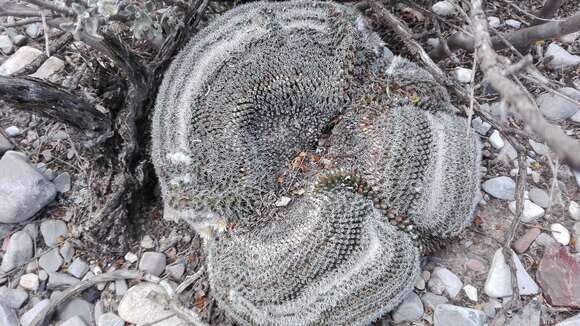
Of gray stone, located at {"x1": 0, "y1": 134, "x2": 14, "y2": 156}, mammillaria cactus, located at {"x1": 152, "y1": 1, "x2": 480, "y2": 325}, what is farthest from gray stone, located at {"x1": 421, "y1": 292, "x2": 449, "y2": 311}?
gray stone, located at {"x1": 0, "y1": 134, "x2": 14, "y2": 156}

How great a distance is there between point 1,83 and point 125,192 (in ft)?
2.46

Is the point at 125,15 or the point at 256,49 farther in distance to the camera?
the point at 256,49

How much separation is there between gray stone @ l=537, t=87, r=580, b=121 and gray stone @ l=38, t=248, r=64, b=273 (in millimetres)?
2559

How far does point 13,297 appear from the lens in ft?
8.69

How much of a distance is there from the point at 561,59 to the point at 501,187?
0.88 metres

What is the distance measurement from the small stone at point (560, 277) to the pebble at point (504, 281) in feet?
0.18

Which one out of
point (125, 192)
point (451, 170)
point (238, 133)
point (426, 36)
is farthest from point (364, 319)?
point (426, 36)

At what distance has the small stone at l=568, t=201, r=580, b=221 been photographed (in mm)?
2596

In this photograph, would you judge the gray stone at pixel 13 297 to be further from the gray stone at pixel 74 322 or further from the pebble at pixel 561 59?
the pebble at pixel 561 59

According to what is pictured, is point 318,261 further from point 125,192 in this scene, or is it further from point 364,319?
point 125,192

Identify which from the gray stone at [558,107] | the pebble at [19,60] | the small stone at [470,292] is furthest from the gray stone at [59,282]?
the gray stone at [558,107]

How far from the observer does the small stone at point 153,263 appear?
106 inches

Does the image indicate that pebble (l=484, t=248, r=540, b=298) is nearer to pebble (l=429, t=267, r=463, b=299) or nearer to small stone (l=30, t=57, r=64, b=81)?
pebble (l=429, t=267, r=463, b=299)

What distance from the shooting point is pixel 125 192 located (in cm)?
270
